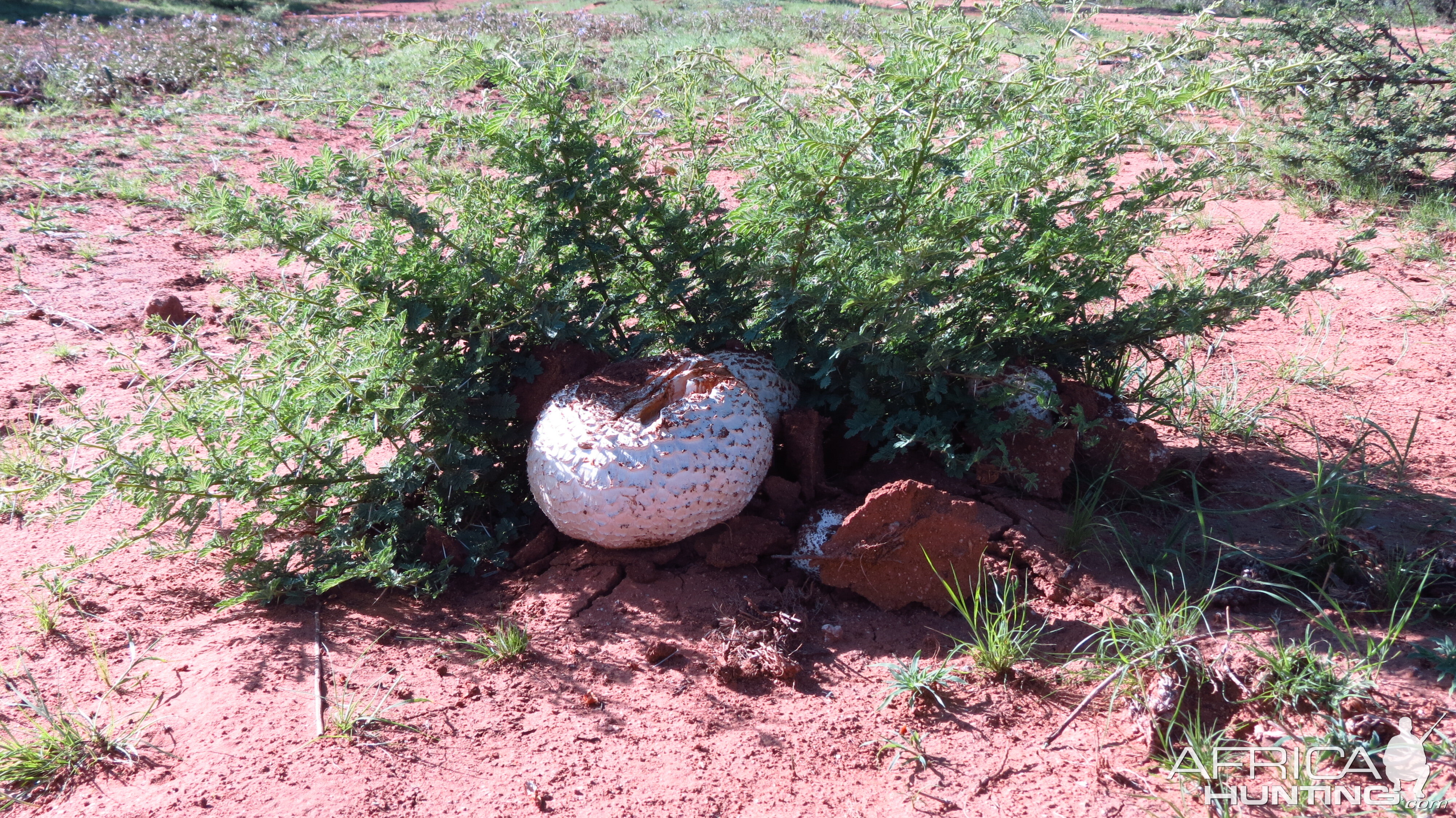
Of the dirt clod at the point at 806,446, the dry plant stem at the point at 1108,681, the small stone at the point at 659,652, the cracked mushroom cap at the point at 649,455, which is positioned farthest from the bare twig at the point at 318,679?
the dry plant stem at the point at 1108,681

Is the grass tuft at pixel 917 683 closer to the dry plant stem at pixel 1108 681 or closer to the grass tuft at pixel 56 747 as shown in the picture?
the dry plant stem at pixel 1108 681

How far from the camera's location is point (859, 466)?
311 centimetres

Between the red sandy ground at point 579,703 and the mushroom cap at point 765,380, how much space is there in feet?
1.84

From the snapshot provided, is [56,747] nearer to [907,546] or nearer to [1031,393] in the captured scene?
[907,546]

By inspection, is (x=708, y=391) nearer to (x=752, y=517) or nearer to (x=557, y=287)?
(x=752, y=517)

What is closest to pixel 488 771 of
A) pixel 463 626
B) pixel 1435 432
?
pixel 463 626

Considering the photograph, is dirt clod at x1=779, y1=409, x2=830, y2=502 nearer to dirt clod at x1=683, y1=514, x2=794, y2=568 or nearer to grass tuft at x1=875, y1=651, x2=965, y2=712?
dirt clod at x1=683, y1=514, x2=794, y2=568

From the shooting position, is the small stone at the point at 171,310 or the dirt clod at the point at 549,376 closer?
the dirt clod at the point at 549,376

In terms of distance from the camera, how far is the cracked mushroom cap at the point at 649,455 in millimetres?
2631

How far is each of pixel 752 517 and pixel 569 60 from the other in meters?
1.46

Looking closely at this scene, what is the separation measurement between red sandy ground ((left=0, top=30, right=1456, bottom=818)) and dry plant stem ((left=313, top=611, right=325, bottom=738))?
0.05 ft

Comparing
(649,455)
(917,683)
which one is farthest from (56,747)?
(917,683)

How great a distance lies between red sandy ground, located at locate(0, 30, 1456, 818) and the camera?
207 centimetres

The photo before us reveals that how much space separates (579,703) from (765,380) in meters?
1.18
